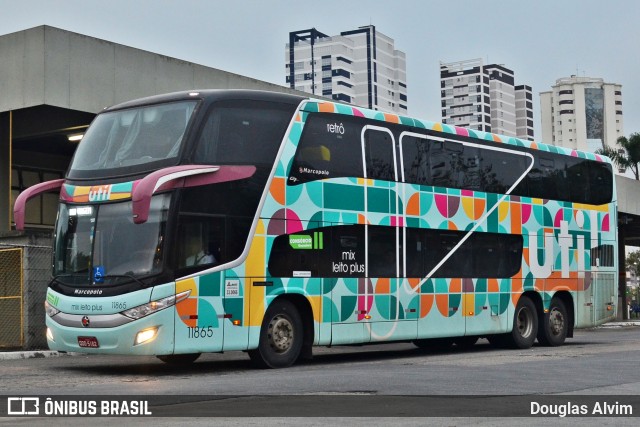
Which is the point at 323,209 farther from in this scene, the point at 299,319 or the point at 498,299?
the point at 498,299

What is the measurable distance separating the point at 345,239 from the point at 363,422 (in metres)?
8.61

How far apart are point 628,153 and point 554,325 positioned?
168 feet

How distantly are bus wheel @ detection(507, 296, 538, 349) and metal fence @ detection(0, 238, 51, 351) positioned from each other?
969cm

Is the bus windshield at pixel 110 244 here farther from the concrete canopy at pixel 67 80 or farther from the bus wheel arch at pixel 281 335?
the concrete canopy at pixel 67 80

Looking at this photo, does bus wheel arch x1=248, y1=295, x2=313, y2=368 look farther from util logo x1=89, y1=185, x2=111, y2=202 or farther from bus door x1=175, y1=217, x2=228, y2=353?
util logo x1=89, y1=185, x2=111, y2=202

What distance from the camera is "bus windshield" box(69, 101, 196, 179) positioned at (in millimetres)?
15258

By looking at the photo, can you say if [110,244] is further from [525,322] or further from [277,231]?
[525,322]

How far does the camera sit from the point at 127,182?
15117 mm

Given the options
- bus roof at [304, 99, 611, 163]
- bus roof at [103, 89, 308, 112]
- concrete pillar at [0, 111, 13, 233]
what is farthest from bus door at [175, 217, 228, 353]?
concrete pillar at [0, 111, 13, 233]

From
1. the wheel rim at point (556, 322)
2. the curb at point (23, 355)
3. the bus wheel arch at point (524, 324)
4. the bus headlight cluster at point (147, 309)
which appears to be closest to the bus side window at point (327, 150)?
the bus headlight cluster at point (147, 309)

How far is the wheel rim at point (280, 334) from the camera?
16.2 metres

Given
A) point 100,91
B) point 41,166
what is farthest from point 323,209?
point 41,166

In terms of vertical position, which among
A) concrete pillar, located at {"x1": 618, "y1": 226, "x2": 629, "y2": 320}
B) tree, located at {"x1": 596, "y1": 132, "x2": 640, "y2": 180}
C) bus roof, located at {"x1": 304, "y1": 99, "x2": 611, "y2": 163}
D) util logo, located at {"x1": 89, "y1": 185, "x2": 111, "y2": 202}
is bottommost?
concrete pillar, located at {"x1": 618, "y1": 226, "x2": 629, "y2": 320}

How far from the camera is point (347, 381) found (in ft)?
43.3
